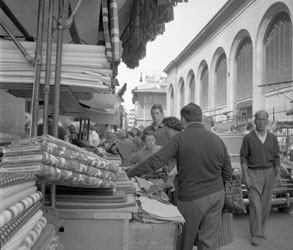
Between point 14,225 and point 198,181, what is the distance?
2506 mm

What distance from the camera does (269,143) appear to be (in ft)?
19.0

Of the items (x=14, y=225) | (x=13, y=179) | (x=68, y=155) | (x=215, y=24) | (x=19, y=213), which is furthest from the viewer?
(x=215, y=24)

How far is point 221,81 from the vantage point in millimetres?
39781

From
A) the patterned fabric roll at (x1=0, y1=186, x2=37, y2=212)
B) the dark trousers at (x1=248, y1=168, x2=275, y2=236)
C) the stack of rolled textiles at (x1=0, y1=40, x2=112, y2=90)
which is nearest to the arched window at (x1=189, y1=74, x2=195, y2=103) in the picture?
the dark trousers at (x1=248, y1=168, x2=275, y2=236)

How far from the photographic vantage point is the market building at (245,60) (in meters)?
26.0

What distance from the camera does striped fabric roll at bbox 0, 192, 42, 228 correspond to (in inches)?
44.6

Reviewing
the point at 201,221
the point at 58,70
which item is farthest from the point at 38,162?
the point at 201,221

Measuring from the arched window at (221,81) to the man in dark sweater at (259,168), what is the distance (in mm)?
33253

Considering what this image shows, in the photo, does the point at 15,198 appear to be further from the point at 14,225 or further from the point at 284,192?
the point at 284,192

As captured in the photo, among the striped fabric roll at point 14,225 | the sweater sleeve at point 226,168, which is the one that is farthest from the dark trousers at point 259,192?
the striped fabric roll at point 14,225

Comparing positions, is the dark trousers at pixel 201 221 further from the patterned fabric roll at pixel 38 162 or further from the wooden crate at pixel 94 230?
the patterned fabric roll at pixel 38 162

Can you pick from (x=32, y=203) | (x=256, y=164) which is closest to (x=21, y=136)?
(x=32, y=203)

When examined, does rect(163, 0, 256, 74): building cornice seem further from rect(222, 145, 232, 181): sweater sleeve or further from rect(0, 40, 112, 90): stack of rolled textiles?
rect(0, 40, 112, 90): stack of rolled textiles

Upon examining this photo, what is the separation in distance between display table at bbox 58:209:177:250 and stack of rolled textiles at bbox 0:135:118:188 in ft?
0.99
